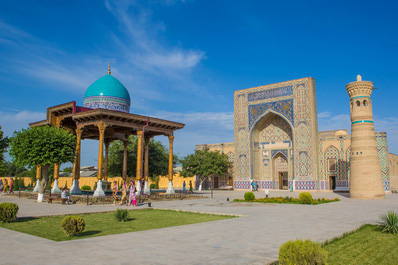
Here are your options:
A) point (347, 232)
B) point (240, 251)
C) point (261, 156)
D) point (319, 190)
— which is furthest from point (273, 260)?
point (261, 156)

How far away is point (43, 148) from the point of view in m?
22.0

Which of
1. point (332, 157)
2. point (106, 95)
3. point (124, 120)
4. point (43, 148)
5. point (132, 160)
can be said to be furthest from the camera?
point (132, 160)

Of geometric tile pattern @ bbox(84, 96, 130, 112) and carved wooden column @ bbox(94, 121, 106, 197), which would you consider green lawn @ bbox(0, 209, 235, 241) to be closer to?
carved wooden column @ bbox(94, 121, 106, 197)

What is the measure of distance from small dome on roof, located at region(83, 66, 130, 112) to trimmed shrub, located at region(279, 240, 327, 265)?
2454 centimetres

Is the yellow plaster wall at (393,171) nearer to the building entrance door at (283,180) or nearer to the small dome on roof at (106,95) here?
the building entrance door at (283,180)

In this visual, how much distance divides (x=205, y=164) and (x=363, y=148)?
62.5 feet

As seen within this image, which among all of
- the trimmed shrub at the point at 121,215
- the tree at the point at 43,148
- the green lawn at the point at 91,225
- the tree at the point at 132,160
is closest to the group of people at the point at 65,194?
the tree at the point at 43,148

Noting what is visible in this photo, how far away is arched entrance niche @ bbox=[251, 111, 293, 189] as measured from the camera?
3672 centimetres

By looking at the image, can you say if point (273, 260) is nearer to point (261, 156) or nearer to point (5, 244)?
point (5, 244)

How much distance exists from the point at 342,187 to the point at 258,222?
25.8 m

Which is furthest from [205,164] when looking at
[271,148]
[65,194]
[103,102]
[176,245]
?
[176,245]

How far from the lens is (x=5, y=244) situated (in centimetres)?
727

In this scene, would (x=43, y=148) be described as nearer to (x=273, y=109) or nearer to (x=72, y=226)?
(x=72, y=226)

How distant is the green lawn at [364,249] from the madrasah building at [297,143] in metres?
17.7
